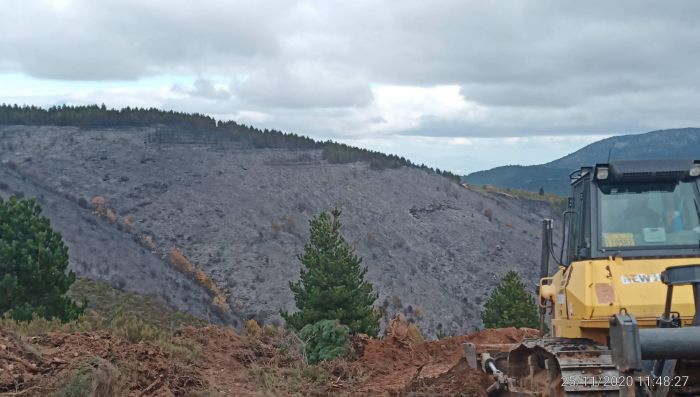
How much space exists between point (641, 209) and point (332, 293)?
18.6 metres

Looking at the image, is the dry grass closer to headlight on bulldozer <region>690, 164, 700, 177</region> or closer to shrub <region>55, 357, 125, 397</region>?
shrub <region>55, 357, 125, 397</region>

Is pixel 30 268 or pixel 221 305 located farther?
pixel 221 305

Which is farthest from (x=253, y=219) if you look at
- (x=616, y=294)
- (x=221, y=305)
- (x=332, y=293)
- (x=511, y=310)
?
(x=616, y=294)

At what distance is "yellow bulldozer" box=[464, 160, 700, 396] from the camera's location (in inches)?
271

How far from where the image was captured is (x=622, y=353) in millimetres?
5512

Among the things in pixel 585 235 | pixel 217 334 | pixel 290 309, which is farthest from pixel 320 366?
pixel 290 309

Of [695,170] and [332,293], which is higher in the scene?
[695,170]

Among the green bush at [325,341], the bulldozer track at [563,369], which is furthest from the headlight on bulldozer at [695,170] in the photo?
the green bush at [325,341]

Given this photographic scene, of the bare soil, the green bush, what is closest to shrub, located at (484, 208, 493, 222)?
the bare soil

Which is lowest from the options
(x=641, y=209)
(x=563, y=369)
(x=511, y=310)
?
(x=511, y=310)

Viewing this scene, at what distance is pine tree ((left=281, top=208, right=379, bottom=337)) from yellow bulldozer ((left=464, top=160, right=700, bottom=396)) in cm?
1724

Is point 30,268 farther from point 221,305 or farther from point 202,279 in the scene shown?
point 202,279

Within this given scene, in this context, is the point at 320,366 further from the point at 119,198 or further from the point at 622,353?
the point at 119,198

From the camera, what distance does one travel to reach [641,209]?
8.17 metres
